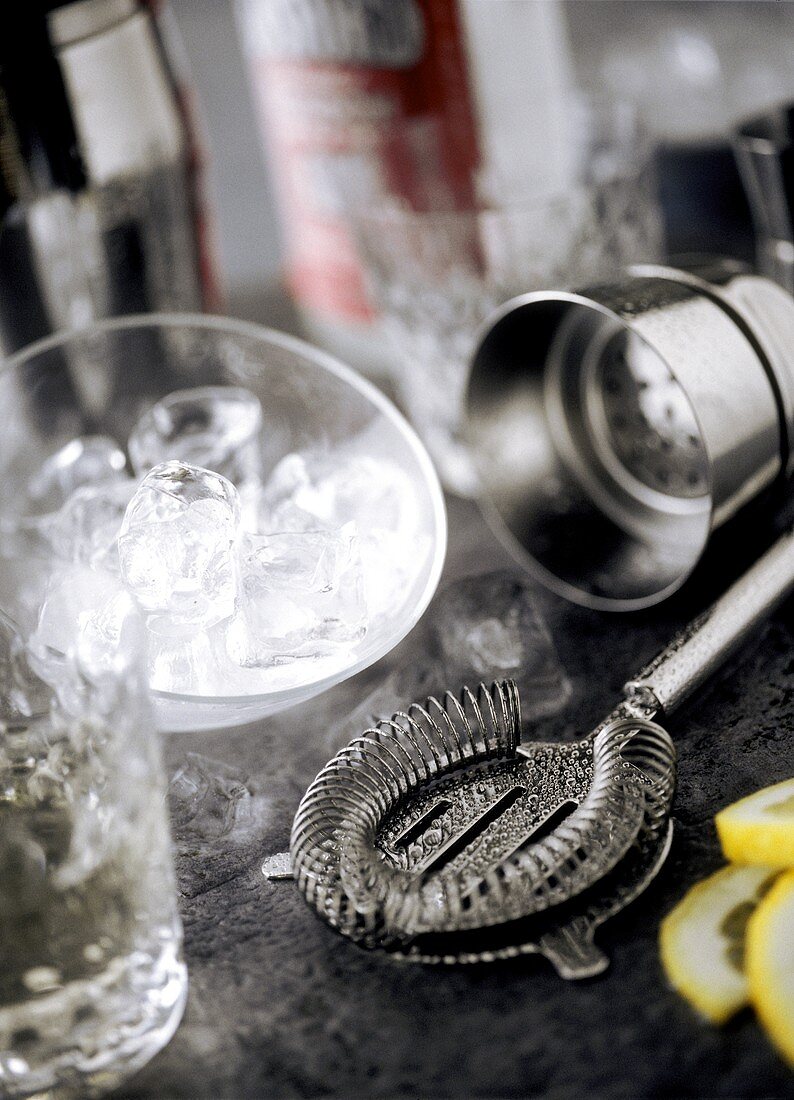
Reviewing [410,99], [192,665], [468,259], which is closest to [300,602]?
[192,665]

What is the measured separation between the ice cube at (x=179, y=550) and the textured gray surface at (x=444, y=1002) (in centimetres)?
10

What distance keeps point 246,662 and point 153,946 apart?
147 millimetres

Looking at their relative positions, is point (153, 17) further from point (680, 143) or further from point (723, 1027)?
point (723, 1027)

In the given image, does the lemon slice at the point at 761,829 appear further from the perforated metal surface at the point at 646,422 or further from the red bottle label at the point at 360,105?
the red bottle label at the point at 360,105

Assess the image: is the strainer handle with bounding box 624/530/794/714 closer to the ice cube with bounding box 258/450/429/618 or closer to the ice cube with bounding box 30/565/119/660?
the ice cube with bounding box 258/450/429/618

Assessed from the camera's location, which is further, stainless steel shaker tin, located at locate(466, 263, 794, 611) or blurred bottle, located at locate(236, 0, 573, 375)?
blurred bottle, located at locate(236, 0, 573, 375)

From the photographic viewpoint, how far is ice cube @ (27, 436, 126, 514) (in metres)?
0.76

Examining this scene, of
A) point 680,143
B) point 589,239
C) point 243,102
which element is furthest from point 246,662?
point 243,102

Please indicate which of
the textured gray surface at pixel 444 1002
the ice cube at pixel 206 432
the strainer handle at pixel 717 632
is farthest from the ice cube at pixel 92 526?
the strainer handle at pixel 717 632

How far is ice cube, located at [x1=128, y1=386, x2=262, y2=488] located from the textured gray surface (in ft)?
0.63

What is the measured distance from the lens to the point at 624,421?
0.76 meters

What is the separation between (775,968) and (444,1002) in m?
0.12

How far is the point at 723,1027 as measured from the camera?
17.7 inches

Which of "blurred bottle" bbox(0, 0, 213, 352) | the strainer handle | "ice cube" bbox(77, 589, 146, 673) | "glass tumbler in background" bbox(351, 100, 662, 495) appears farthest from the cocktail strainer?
"blurred bottle" bbox(0, 0, 213, 352)
